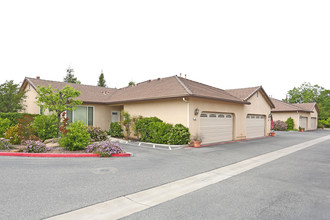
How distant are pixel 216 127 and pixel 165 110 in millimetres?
4103

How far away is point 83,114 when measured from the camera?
17.0 m

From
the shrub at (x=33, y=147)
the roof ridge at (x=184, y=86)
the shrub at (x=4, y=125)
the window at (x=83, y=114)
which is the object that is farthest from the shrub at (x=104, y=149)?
the window at (x=83, y=114)

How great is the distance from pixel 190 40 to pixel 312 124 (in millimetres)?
33567

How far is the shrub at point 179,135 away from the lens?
12.5 m

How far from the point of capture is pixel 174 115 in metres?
13.6

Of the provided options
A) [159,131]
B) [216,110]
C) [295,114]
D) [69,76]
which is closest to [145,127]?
[159,131]

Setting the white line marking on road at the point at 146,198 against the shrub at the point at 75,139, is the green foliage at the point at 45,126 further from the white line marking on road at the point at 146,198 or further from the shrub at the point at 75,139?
the white line marking on road at the point at 146,198

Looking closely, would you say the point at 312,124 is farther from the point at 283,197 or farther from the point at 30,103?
the point at 30,103

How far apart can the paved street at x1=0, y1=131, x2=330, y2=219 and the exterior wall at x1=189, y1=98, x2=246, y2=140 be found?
15.8ft

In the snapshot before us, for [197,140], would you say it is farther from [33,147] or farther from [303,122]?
[303,122]

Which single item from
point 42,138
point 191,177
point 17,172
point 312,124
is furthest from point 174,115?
point 312,124

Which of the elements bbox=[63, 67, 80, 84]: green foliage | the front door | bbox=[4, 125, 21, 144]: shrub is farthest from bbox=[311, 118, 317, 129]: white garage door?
bbox=[63, 67, 80, 84]: green foliage

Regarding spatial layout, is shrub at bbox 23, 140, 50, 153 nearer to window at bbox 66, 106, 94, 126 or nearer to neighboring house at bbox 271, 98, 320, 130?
window at bbox 66, 106, 94, 126

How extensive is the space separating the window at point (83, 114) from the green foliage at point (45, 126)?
354 centimetres
